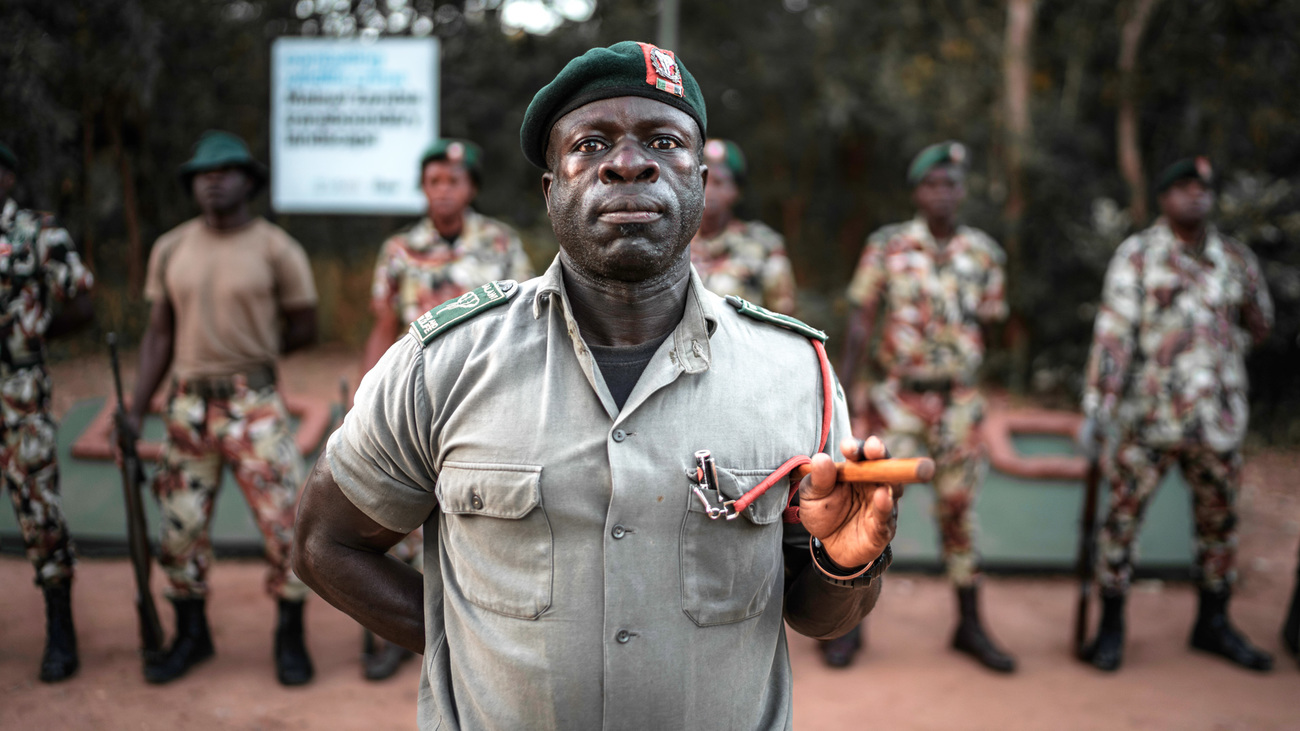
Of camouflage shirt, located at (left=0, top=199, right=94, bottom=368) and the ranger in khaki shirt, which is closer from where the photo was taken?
the ranger in khaki shirt

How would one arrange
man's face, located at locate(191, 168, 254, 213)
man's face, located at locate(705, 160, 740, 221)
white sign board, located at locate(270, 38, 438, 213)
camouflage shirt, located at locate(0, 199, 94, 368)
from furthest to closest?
1. white sign board, located at locate(270, 38, 438, 213)
2. man's face, located at locate(705, 160, 740, 221)
3. man's face, located at locate(191, 168, 254, 213)
4. camouflage shirt, located at locate(0, 199, 94, 368)

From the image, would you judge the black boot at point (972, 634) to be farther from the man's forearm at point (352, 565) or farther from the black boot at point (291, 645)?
the man's forearm at point (352, 565)

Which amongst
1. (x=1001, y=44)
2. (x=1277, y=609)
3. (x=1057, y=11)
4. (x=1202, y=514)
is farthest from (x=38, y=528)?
(x=1057, y=11)

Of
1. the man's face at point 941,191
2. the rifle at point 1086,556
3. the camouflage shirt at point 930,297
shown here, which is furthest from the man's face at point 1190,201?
the rifle at point 1086,556

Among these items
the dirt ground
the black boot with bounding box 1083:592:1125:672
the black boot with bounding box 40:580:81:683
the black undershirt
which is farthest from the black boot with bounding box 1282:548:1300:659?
the black boot with bounding box 40:580:81:683

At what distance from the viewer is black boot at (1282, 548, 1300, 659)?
446cm

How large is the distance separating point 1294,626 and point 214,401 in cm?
507

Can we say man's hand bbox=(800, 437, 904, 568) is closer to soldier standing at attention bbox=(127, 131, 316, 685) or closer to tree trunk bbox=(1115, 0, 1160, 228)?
soldier standing at attention bbox=(127, 131, 316, 685)

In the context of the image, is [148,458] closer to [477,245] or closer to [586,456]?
[477,245]

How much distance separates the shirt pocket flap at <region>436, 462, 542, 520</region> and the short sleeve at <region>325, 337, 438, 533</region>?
11cm

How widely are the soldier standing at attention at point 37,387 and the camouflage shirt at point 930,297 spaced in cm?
354

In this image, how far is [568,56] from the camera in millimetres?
11305

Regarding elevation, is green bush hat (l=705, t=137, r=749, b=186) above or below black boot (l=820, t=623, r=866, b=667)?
above

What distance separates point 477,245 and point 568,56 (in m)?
7.56
